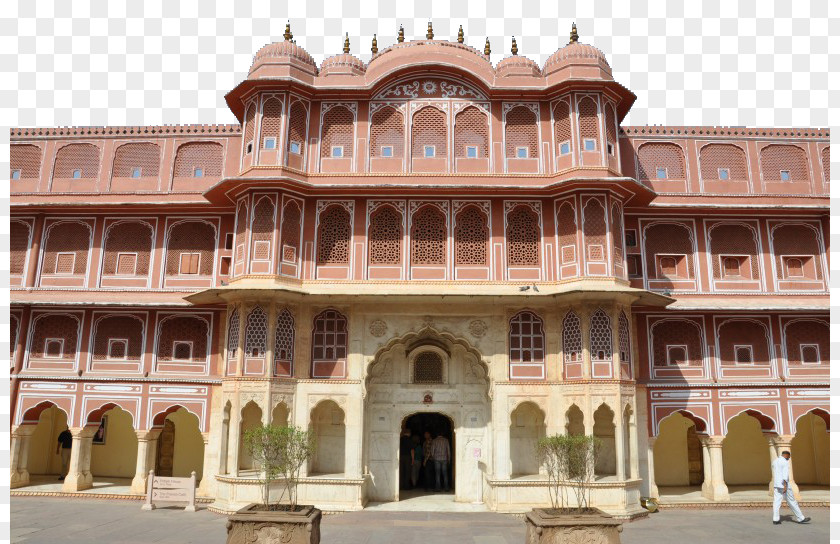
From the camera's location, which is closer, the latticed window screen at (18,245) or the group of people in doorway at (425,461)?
the group of people in doorway at (425,461)

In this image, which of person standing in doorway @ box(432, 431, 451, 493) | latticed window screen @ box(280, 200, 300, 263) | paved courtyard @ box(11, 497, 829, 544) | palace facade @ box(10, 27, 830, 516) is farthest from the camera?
person standing in doorway @ box(432, 431, 451, 493)

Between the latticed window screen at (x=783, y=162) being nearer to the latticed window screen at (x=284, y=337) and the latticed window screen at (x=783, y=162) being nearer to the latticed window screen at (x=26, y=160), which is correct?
the latticed window screen at (x=284, y=337)

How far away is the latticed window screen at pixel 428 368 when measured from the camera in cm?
1697

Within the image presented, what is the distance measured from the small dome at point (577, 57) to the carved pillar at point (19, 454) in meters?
17.7

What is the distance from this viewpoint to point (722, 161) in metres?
18.9

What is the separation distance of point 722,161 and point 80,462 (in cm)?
2038

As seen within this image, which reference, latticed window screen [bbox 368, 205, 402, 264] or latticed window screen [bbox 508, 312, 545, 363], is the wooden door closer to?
latticed window screen [bbox 368, 205, 402, 264]

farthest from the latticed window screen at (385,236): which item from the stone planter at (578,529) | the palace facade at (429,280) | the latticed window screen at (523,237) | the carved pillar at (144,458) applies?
the stone planter at (578,529)

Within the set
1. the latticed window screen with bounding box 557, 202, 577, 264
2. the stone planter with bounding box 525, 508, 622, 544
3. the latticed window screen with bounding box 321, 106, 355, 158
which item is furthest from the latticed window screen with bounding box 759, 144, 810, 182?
the stone planter with bounding box 525, 508, 622, 544

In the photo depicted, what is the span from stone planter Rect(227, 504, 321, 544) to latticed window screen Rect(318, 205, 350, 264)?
7.84 meters

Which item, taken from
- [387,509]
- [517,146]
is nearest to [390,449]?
[387,509]

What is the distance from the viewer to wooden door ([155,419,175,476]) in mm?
19558

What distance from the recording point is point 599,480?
15.0 meters

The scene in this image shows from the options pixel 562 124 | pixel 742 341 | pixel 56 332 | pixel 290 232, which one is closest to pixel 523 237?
pixel 562 124
